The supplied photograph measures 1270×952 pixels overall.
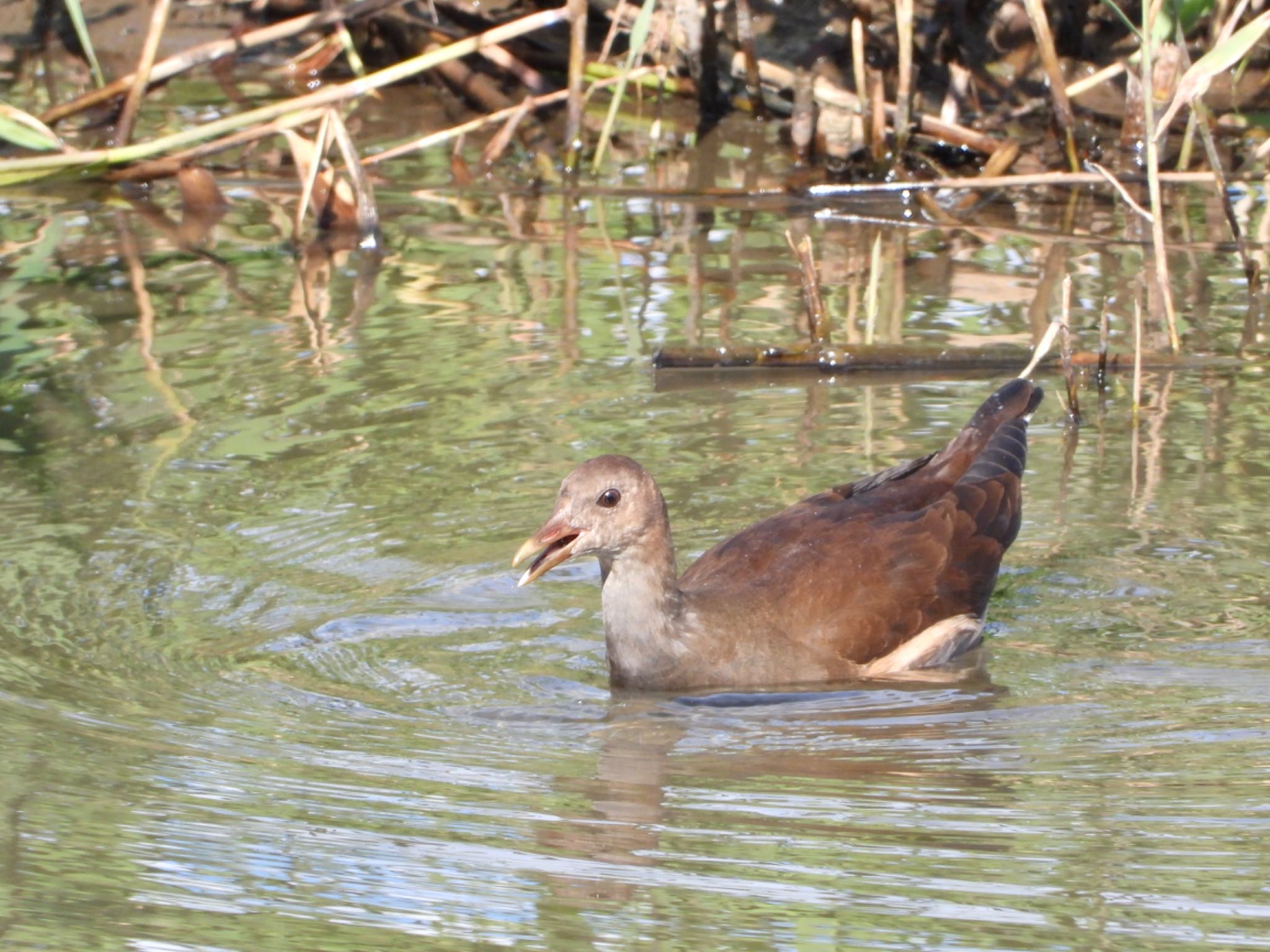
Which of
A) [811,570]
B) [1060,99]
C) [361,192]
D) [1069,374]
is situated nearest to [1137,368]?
[1069,374]

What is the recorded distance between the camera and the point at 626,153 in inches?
431

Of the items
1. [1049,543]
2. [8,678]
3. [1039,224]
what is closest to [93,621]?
[8,678]

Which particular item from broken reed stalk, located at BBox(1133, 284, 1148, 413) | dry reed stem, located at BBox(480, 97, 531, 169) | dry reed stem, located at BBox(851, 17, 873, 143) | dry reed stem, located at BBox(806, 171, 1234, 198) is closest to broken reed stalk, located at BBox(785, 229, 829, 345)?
broken reed stalk, located at BBox(1133, 284, 1148, 413)

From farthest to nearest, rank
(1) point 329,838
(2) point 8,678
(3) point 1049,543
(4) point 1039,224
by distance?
(4) point 1039,224
(3) point 1049,543
(2) point 8,678
(1) point 329,838

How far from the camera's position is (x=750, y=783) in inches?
179

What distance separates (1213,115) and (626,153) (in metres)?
3.14

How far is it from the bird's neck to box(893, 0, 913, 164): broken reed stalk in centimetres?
517

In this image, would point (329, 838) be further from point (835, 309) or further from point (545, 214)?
point (545, 214)

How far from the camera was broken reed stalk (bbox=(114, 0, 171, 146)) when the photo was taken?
998 cm

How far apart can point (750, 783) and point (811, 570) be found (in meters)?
1.17

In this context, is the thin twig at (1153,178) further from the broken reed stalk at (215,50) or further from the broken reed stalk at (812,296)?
the broken reed stalk at (215,50)

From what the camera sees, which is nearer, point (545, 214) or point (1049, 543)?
point (1049, 543)

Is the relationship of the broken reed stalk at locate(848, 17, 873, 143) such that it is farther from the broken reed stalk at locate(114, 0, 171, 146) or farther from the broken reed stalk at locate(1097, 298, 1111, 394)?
the broken reed stalk at locate(114, 0, 171, 146)

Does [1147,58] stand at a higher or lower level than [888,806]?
higher
